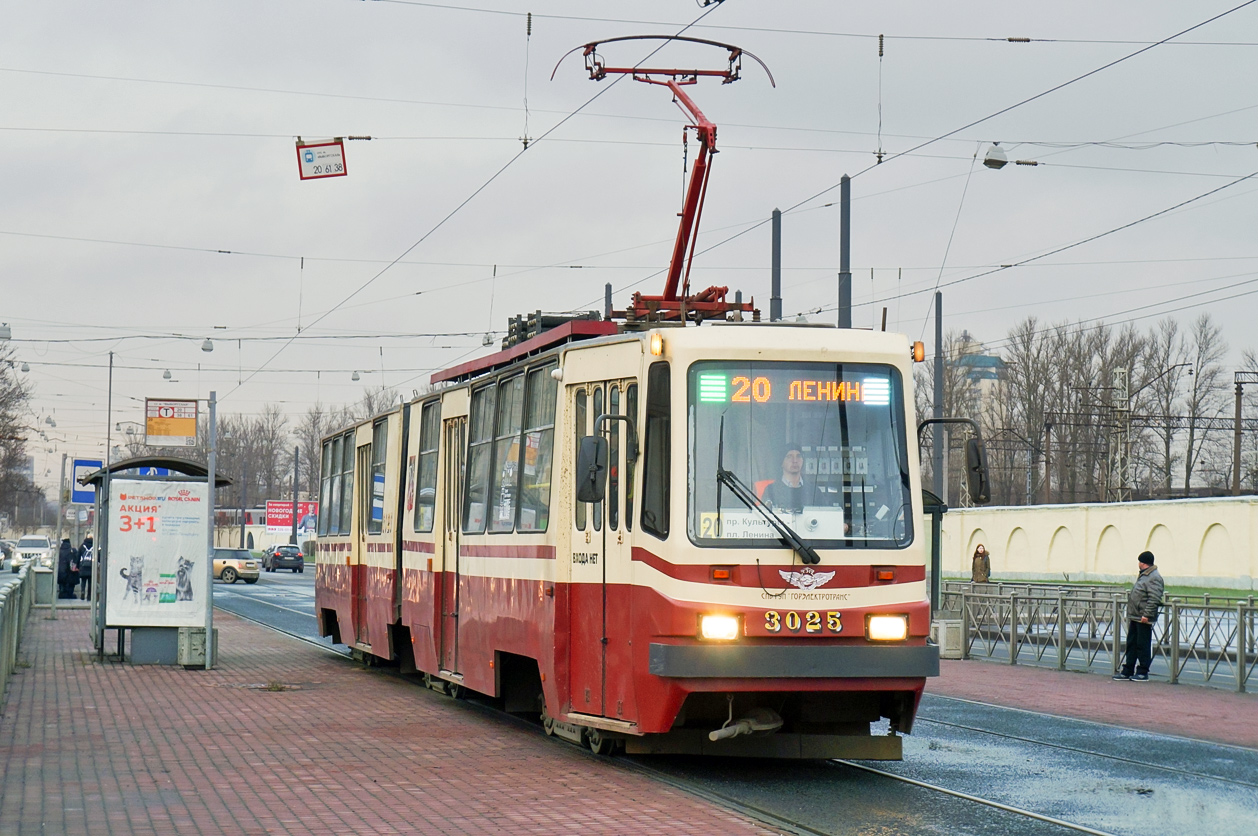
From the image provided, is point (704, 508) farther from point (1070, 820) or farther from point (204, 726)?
point (204, 726)

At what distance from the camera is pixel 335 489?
22172 millimetres

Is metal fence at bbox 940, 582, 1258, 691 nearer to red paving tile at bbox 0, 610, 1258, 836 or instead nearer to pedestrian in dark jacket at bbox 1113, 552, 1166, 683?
pedestrian in dark jacket at bbox 1113, 552, 1166, 683

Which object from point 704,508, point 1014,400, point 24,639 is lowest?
point 24,639

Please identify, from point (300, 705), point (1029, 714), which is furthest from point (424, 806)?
point (1029, 714)

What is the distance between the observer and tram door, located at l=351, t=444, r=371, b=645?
1944 centimetres

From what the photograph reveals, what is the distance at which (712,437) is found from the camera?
32.9 ft

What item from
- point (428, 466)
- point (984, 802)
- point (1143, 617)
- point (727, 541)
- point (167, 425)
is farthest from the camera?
point (167, 425)

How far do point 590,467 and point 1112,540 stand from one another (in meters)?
39.8

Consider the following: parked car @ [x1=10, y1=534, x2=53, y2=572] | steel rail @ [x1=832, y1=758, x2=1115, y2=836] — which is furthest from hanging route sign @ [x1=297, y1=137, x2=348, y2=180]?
parked car @ [x1=10, y1=534, x2=53, y2=572]

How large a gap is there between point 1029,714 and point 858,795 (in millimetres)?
5820

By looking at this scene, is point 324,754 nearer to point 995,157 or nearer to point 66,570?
point 995,157

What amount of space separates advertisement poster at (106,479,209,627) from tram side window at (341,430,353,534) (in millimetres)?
1841

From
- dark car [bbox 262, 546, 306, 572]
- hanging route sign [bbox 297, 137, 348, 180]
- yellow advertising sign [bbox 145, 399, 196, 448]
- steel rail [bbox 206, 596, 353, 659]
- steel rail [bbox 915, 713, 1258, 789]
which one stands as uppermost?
hanging route sign [bbox 297, 137, 348, 180]

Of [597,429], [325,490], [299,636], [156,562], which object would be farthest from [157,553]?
[597,429]
